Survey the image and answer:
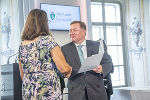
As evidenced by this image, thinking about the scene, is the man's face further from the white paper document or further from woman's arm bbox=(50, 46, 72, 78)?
woman's arm bbox=(50, 46, 72, 78)

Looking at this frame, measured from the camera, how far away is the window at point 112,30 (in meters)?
7.55

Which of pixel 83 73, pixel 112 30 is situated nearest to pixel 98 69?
pixel 83 73

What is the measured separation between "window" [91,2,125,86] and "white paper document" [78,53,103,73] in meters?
5.03

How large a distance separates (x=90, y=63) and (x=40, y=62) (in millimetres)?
542

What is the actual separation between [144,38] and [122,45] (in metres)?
0.73

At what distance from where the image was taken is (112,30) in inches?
311

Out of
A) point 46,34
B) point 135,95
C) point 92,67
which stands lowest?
point 135,95

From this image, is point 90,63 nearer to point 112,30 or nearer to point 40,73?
point 40,73

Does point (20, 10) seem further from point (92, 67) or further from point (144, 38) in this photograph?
point (144, 38)

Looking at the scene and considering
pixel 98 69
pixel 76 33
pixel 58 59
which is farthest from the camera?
pixel 76 33

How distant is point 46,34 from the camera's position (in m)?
2.08

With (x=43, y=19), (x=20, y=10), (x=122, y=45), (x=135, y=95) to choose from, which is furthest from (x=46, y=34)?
(x=122, y=45)

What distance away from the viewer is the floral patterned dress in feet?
6.57

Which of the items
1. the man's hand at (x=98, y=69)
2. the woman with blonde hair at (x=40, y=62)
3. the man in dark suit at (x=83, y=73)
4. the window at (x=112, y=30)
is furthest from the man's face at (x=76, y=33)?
the window at (x=112, y=30)
